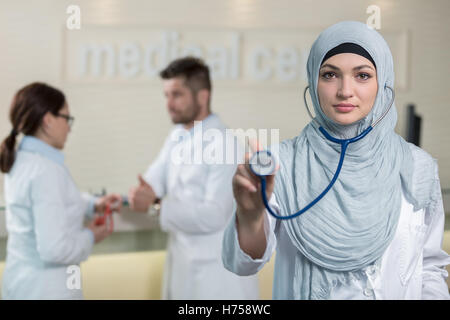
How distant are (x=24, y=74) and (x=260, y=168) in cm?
131

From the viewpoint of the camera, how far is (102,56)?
1.61 m

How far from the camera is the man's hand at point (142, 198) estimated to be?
4.77 feet

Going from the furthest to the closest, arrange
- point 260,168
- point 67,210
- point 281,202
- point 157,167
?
point 157,167 → point 67,210 → point 281,202 → point 260,168

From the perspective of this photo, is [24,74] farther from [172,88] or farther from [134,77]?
[172,88]

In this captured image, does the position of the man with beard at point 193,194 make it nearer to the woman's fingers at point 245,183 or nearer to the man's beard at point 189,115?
the man's beard at point 189,115

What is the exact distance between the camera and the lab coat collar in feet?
3.72

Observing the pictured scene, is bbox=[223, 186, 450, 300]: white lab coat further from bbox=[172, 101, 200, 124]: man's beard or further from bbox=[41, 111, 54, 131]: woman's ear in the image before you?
bbox=[172, 101, 200, 124]: man's beard

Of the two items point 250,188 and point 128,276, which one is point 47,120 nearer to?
point 128,276

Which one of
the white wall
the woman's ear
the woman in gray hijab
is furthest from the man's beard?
the woman in gray hijab

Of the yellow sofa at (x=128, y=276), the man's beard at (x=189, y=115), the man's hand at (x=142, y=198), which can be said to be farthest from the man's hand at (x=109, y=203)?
the man's beard at (x=189, y=115)

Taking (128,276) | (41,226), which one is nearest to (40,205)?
(41,226)

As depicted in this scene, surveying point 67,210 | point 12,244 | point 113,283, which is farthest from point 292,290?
point 113,283

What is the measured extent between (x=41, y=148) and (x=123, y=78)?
55 centimetres

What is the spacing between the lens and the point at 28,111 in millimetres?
1166
